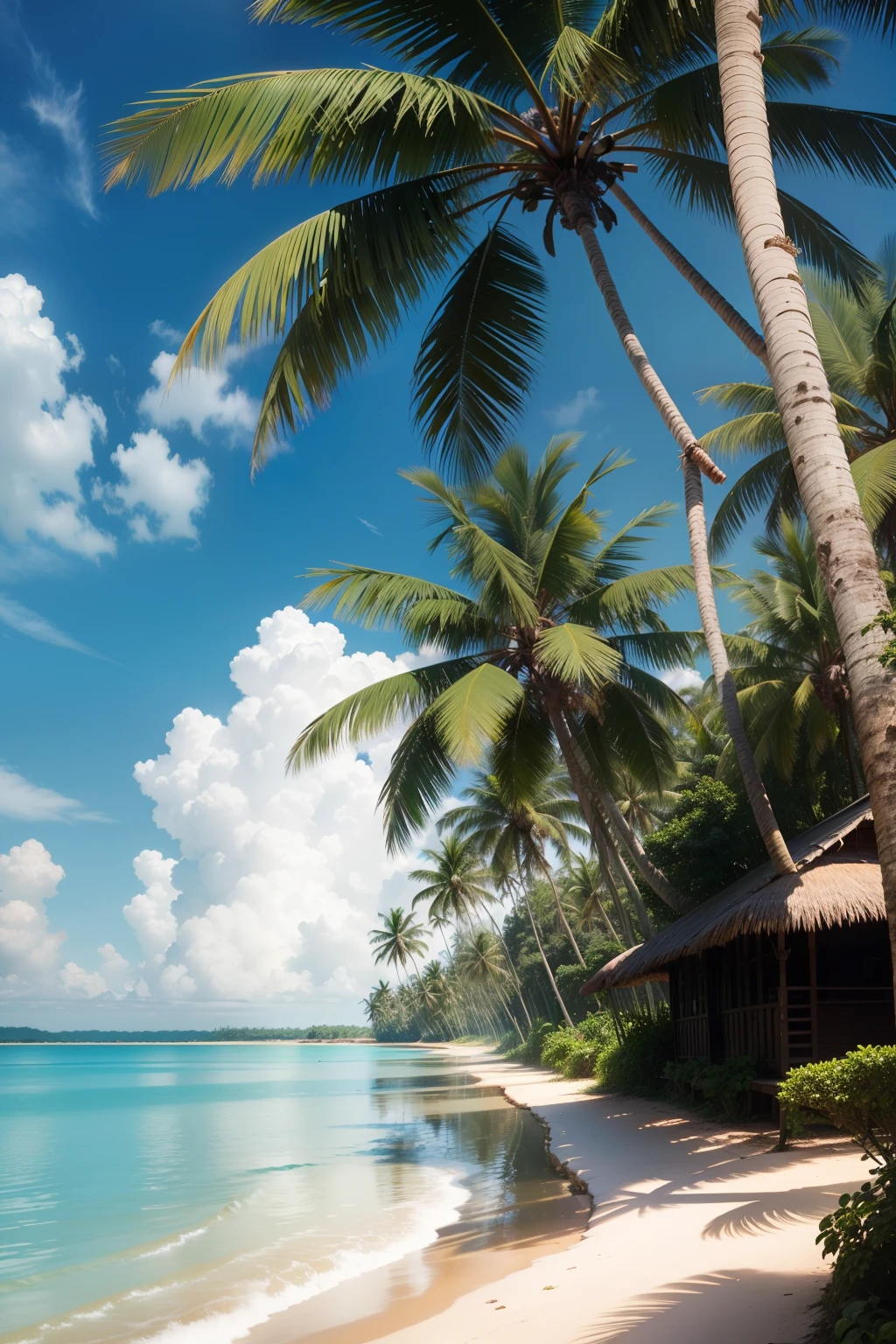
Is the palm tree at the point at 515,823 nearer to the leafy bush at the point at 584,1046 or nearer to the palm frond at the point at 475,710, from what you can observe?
the leafy bush at the point at 584,1046

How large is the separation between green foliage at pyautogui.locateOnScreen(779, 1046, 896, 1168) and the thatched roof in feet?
9.67

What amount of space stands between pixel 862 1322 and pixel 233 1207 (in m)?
11.3

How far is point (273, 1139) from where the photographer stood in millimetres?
20672

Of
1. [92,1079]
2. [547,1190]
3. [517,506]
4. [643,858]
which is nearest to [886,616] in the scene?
[547,1190]

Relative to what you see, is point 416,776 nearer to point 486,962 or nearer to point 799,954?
point 799,954

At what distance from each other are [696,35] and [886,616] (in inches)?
216

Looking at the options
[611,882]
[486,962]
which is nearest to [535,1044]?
[611,882]

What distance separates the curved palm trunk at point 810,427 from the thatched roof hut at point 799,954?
611 centimetres

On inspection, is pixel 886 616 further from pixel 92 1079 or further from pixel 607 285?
pixel 92 1079

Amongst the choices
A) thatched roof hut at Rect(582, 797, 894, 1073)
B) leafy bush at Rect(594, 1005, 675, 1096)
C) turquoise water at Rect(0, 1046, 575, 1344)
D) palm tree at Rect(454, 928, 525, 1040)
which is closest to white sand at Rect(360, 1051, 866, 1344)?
thatched roof hut at Rect(582, 797, 894, 1073)

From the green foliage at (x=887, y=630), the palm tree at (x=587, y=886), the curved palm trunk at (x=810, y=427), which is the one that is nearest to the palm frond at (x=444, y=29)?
the curved palm trunk at (x=810, y=427)

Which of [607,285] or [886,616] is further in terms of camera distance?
→ [607,285]

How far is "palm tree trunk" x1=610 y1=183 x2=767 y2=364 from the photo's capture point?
643cm

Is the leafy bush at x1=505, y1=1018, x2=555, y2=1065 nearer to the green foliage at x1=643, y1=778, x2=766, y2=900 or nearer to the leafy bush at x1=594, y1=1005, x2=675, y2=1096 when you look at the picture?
the leafy bush at x1=594, y1=1005, x2=675, y2=1096
